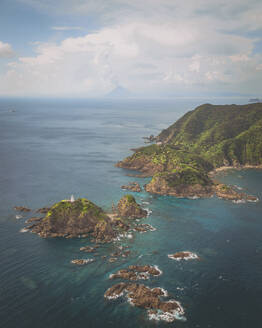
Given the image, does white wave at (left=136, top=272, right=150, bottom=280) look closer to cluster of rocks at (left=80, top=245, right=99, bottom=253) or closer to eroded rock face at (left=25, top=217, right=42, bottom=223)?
cluster of rocks at (left=80, top=245, right=99, bottom=253)

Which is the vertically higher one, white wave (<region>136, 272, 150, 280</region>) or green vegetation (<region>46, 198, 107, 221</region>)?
green vegetation (<region>46, 198, 107, 221</region>)

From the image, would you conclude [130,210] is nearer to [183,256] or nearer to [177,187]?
[183,256]

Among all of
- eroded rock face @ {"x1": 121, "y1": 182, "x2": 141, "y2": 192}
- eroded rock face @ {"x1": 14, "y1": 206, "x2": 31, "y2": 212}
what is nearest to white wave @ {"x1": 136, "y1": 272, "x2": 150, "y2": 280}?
eroded rock face @ {"x1": 14, "y1": 206, "x2": 31, "y2": 212}

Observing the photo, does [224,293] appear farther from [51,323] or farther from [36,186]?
[36,186]

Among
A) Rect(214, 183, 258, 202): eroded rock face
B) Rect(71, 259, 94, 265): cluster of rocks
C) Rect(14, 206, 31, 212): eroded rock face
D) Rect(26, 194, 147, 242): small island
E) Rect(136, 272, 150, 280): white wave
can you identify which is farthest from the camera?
Rect(214, 183, 258, 202): eroded rock face

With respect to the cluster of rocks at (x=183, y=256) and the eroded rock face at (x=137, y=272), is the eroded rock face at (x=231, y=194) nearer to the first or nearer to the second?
the cluster of rocks at (x=183, y=256)
